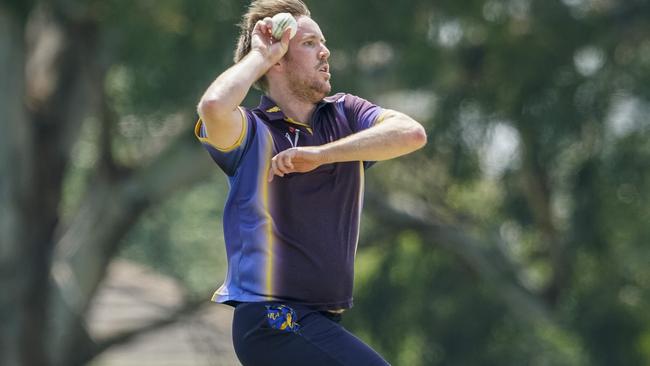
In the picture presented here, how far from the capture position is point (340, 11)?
53.4ft

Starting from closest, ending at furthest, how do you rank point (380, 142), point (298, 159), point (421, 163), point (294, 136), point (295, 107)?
point (298, 159)
point (380, 142)
point (294, 136)
point (295, 107)
point (421, 163)

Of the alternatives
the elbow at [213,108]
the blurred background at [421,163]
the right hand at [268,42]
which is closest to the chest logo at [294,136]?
the right hand at [268,42]

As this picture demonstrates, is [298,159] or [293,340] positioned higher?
[298,159]

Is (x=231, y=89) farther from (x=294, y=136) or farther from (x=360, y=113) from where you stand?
(x=360, y=113)

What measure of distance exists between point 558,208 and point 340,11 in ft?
18.3

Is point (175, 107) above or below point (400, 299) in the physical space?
above

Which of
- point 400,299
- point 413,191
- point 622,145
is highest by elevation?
point 622,145

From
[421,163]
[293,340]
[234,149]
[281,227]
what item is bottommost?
[421,163]

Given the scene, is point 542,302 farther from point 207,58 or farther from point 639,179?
Result: point 207,58

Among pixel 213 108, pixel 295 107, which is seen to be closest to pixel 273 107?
pixel 295 107

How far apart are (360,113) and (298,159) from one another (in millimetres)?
562

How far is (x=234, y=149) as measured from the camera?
4.97m

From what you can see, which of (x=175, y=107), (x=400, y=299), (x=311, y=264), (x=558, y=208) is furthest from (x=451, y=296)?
(x=311, y=264)

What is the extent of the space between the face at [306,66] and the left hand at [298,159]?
46 centimetres
